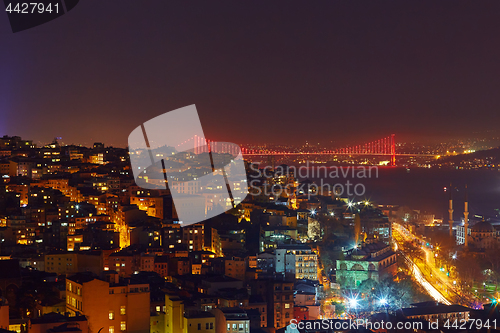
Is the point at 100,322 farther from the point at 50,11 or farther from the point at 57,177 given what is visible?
the point at 57,177

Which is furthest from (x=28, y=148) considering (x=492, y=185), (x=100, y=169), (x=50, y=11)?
(x=492, y=185)

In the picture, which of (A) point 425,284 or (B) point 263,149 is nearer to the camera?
(A) point 425,284

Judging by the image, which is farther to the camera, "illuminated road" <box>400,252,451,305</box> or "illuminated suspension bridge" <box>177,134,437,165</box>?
"illuminated suspension bridge" <box>177,134,437,165</box>

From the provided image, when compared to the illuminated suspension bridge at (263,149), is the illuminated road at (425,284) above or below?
below

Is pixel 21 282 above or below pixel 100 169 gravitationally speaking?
below

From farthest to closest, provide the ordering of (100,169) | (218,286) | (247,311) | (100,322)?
1. (100,169)
2. (218,286)
3. (247,311)
4. (100,322)

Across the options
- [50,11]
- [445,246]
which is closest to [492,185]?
[445,246]

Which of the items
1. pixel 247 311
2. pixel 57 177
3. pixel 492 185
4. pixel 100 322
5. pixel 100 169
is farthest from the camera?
pixel 492 185

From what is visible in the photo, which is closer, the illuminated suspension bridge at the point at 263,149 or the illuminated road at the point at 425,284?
the illuminated road at the point at 425,284

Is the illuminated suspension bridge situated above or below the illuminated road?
above

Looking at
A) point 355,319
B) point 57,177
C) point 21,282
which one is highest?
point 57,177

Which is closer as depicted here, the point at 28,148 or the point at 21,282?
the point at 21,282
